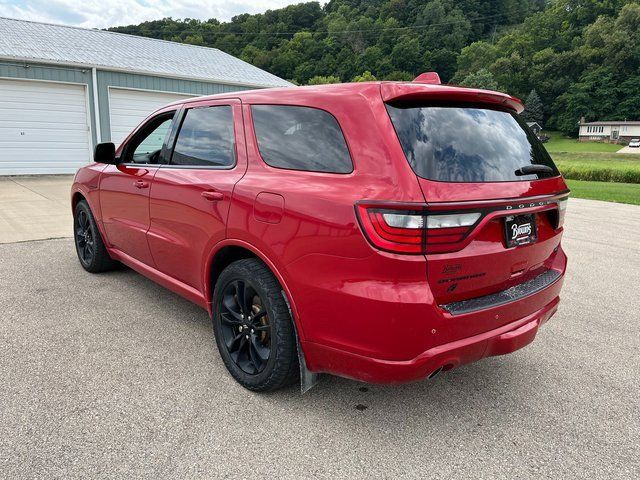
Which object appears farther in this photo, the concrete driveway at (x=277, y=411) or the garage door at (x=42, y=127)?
the garage door at (x=42, y=127)

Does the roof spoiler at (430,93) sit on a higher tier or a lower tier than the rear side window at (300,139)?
higher

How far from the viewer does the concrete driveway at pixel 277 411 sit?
2.17m

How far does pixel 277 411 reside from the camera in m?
2.59

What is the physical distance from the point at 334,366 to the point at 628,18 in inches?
3845

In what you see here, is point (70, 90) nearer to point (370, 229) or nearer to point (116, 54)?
point (116, 54)

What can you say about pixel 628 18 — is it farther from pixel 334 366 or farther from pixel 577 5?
pixel 334 366

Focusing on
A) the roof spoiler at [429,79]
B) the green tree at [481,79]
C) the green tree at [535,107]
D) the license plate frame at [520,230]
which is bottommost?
the license plate frame at [520,230]

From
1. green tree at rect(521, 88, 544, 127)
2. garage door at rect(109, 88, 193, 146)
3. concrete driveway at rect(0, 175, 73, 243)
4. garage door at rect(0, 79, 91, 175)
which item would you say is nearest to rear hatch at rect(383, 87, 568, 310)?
concrete driveway at rect(0, 175, 73, 243)

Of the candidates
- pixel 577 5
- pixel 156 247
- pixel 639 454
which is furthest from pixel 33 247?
pixel 577 5

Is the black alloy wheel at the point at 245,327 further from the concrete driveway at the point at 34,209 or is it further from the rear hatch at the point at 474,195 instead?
the concrete driveway at the point at 34,209

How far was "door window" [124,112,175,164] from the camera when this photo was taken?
12.4ft

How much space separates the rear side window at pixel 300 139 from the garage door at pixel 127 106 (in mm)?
14087

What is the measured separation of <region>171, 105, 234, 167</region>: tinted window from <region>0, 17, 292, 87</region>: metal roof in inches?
519

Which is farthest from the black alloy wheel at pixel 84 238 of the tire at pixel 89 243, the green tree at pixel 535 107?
the green tree at pixel 535 107
